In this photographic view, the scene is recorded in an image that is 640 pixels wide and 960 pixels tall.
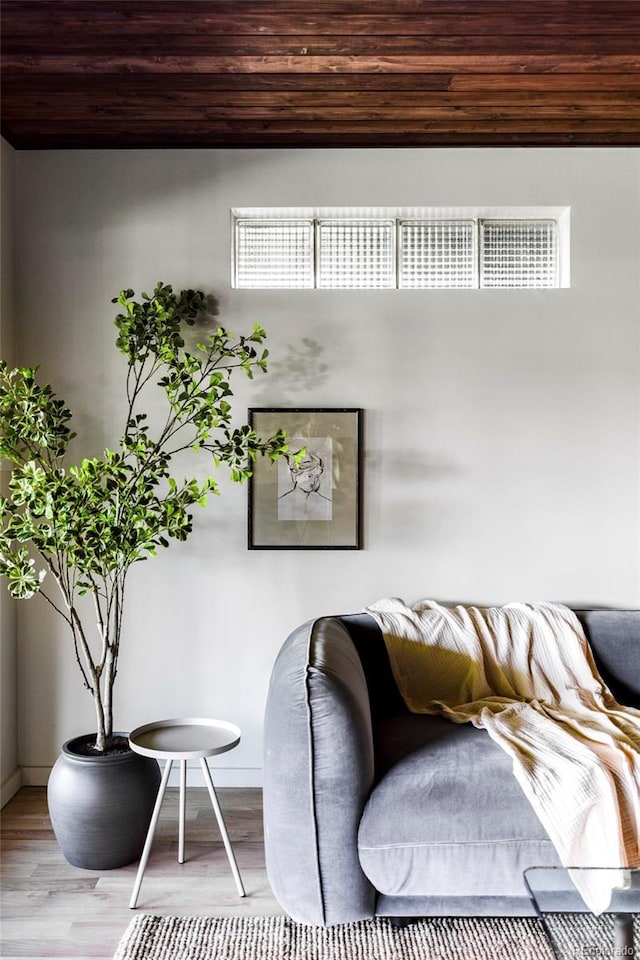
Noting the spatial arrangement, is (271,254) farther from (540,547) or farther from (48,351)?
(540,547)

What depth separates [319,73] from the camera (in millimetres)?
2500

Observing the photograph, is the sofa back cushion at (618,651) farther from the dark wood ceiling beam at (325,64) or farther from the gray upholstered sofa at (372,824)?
the dark wood ceiling beam at (325,64)

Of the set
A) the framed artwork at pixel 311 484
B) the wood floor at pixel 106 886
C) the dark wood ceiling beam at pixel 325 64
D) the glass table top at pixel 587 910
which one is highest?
the dark wood ceiling beam at pixel 325 64

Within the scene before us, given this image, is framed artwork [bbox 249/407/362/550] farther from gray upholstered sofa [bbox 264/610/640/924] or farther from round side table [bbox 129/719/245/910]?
gray upholstered sofa [bbox 264/610/640/924]

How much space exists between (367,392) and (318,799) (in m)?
1.67

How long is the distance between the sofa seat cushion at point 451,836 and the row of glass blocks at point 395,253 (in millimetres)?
2046

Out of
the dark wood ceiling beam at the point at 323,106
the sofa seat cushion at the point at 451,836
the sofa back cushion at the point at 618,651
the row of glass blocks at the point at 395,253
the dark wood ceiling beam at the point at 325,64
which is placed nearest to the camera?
the sofa seat cushion at the point at 451,836

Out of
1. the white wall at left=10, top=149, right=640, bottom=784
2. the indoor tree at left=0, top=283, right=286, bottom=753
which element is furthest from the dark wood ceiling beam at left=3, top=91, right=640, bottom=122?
the indoor tree at left=0, top=283, right=286, bottom=753

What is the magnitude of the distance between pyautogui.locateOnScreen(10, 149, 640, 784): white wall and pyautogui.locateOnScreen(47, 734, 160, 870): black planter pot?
65cm

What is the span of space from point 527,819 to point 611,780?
0.26m

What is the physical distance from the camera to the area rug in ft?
6.59

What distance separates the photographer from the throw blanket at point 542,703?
200 centimetres

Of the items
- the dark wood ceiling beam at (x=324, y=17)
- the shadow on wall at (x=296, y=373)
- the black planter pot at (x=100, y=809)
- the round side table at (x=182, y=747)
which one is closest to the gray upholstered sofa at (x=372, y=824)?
the round side table at (x=182, y=747)

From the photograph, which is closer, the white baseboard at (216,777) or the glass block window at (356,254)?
the white baseboard at (216,777)
